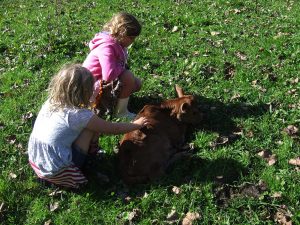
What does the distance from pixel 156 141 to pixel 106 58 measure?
1.55 meters

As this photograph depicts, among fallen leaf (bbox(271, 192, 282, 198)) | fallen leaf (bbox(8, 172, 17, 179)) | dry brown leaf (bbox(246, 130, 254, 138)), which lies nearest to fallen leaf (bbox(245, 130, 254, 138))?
dry brown leaf (bbox(246, 130, 254, 138))

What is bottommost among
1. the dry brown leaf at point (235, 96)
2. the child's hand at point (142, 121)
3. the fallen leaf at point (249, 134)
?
the dry brown leaf at point (235, 96)

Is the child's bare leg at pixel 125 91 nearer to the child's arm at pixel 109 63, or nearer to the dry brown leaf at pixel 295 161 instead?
the child's arm at pixel 109 63

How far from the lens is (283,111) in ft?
20.2

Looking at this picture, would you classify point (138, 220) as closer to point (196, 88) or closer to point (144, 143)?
point (144, 143)

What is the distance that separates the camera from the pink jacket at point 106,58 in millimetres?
6227

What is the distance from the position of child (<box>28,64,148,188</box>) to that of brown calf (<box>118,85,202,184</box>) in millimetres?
389

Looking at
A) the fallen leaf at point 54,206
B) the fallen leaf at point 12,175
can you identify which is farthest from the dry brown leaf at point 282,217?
the fallen leaf at point 12,175

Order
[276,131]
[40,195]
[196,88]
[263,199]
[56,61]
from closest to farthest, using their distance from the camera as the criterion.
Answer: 1. [263,199]
2. [40,195]
3. [276,131]
4. [196,88]
5. [56,61]

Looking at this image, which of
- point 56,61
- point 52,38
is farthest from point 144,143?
point 52,38

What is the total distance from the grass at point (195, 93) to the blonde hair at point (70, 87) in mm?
1063

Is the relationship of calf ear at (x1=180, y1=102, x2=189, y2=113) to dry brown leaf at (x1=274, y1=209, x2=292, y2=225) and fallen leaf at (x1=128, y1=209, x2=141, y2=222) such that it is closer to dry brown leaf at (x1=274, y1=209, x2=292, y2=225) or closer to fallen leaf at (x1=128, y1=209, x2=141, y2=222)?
fallen leaf at (x1=128, y1=209, x2=141, y2=222)

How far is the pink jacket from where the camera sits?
623 centimetres

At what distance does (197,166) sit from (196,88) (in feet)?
6.78
